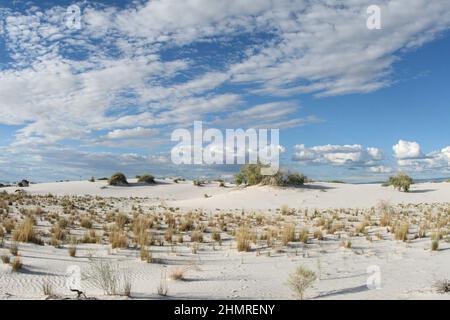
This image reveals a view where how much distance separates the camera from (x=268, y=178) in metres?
37.8

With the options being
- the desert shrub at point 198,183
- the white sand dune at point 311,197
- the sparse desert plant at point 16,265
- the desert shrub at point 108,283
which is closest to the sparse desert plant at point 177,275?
the desert shrub at point 108,283

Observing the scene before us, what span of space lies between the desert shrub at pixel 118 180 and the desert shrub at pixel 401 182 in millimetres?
30232

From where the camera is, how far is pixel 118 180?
53.7m

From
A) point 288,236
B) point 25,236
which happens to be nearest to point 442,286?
point 288,236

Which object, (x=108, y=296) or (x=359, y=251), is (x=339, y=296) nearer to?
(x=108, y=296)

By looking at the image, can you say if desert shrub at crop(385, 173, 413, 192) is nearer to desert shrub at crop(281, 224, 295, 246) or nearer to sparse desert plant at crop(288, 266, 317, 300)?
desert shrub at crop(281, 224, 295, 246)

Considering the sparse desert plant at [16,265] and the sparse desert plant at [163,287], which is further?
the sparse desert plant at [16,265]

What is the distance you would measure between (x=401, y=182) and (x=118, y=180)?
31.7 metres

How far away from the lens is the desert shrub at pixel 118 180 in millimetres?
52984

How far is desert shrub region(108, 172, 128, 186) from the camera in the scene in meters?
53.0

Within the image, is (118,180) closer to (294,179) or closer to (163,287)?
(294,179)

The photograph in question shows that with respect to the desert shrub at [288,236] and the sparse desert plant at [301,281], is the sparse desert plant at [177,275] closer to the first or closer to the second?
the sparse desert plant at [301,281]

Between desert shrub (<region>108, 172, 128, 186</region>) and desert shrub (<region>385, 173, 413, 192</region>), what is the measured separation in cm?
3023
